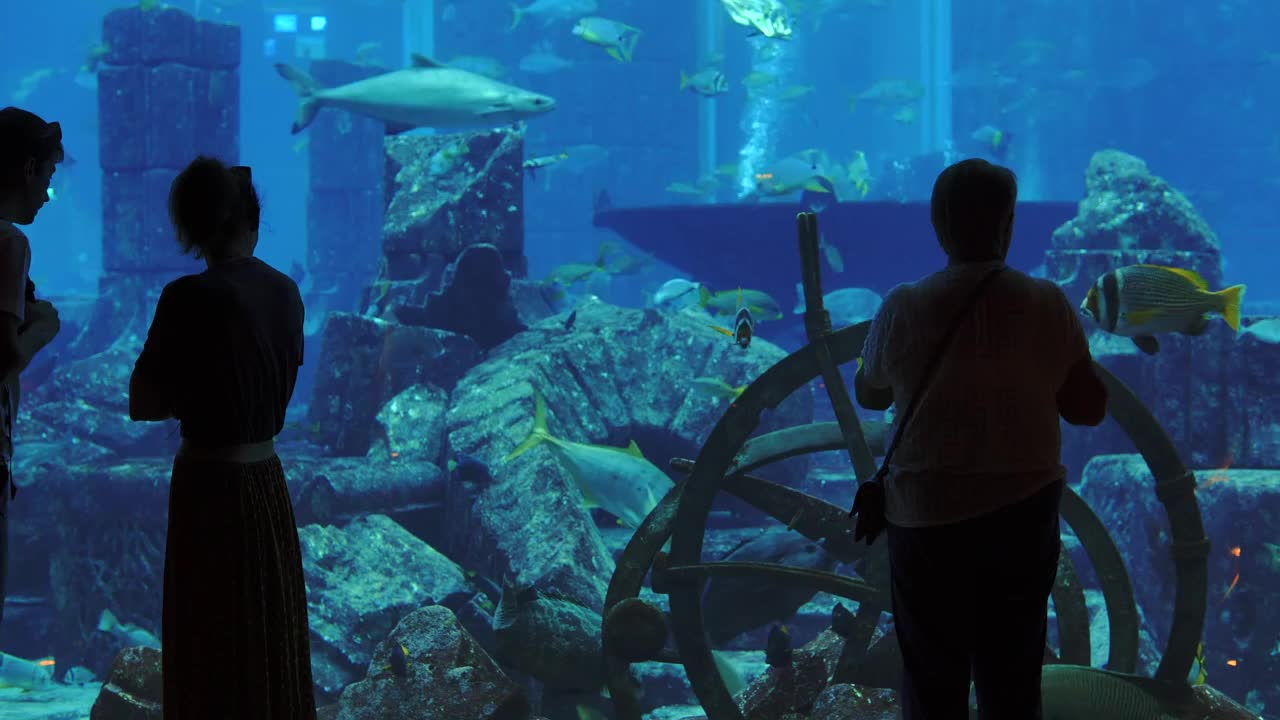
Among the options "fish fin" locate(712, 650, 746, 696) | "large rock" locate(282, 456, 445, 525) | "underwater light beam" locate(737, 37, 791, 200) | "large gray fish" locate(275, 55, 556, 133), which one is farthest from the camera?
"underwater light beam" locate(737, 37, 791, 200)

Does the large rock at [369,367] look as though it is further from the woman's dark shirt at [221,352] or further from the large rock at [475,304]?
the woman's dark shirt at [221,352]

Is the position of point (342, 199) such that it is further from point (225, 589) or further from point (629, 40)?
point (225, 589)

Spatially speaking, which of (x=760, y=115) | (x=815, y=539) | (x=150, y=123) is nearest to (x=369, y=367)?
(x=815, y=539)

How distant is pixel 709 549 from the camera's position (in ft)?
20.1

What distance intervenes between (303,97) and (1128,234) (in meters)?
7.37

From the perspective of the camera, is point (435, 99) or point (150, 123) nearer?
point (435, 99)

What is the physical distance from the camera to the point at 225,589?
73.6 inches

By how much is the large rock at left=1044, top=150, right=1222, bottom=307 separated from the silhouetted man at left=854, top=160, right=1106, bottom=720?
6.87 m

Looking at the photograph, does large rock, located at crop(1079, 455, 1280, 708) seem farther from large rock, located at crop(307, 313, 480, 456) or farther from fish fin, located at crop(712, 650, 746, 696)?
large rock, located at crop(307, 313, 480, 456)

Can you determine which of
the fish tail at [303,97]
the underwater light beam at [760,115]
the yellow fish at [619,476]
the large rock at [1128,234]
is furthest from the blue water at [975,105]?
the yellow fish at [619,476]

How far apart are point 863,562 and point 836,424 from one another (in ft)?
1.60

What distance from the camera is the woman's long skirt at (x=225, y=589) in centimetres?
185

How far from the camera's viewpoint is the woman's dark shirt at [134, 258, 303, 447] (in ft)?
5.84

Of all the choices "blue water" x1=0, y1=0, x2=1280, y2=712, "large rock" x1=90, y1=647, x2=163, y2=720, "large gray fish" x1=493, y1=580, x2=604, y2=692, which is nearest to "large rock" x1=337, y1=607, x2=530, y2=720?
"large gray fish" x1=493, y1=580, x2=604, y2=692
